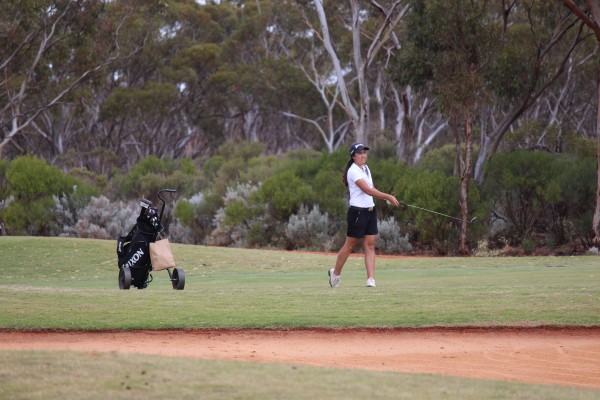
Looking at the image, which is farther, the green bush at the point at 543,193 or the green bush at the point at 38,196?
the green bush at the point at 38,196

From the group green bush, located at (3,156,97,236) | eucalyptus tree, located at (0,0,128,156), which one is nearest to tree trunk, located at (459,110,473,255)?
green bush, located at (3,156,97,236)

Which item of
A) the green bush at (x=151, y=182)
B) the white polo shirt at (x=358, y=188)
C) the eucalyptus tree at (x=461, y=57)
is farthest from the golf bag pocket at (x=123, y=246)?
the green bush at (x=151, y=182)

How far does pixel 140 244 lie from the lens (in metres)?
14.4

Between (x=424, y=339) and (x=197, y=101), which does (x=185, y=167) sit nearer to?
(x=197, y=101)

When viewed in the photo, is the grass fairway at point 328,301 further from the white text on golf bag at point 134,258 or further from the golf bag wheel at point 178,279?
the white text on golf bag at point 134,258

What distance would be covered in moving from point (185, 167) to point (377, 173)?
688 inches

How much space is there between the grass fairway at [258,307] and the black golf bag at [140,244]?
15.7 inches

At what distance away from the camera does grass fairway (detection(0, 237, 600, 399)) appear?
20.7 ft

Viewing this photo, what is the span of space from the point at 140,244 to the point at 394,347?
18.2 ft

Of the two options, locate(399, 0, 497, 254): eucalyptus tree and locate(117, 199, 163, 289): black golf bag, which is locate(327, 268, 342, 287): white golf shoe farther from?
locate(399, 0, 497, 254): eucalyptus tree

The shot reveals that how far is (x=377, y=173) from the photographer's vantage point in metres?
33.3

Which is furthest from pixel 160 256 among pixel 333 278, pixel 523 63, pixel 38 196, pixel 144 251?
pixel 38 196

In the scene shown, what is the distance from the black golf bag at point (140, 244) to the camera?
46.3ft

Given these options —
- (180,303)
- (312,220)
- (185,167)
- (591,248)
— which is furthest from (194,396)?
(185,167)
